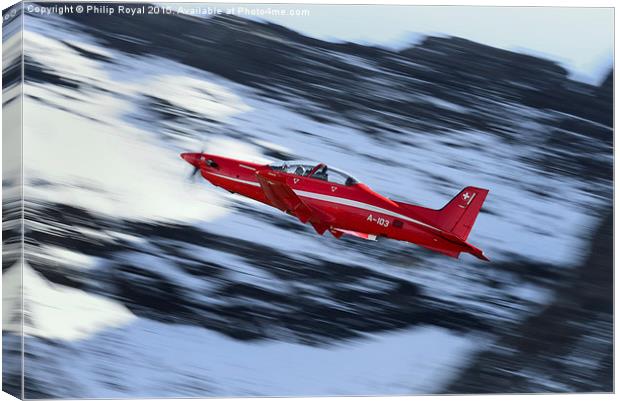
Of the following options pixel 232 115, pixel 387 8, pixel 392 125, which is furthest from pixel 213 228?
pixel 387 8

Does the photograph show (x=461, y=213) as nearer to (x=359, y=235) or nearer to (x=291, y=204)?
(x=359, y=235)

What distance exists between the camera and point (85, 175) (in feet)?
51.0

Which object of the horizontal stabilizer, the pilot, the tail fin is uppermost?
the pilot

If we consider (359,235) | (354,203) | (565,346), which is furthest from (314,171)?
(565,346)

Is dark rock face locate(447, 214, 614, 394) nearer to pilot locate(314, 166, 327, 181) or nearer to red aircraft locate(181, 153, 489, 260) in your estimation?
red aircraft locate(181, 153, 489, 260)

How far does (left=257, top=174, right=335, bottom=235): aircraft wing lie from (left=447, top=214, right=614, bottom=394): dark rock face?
2.97m

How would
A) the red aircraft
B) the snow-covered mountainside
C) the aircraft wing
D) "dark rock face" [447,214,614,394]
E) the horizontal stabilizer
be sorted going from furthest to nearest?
"dark rock face" [447,214,614,394], the horizontal stabilizer, the red aircraft, the snow-covered mountainside, the aircraft wing

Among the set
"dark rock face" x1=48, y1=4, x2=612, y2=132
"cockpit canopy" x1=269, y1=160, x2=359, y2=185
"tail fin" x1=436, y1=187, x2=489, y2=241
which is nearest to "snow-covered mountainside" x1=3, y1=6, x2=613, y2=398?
"dark rock face" x1=48, y1=4, x2=612, y2=132

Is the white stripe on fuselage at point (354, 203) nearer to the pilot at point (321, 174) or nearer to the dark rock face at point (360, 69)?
the pilot at point (321, 174)

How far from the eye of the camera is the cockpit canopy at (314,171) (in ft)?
51.7

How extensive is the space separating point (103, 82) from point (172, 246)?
7.80 feet

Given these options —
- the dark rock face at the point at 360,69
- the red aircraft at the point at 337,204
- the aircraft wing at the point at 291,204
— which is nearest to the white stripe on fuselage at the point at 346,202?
the red aircraft at the point at 337,204

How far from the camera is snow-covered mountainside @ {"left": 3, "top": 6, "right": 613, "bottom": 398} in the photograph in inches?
611

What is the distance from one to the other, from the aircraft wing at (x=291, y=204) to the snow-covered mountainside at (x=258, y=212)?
0.63ft
